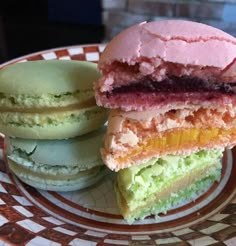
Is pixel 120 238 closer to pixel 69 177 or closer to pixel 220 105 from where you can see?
pixel 69 177

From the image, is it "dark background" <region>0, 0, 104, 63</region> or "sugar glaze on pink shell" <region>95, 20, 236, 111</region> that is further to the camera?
"dark background" <region>0, 0, 104, 63</region>

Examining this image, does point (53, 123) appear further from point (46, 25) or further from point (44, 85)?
point (46, 25)

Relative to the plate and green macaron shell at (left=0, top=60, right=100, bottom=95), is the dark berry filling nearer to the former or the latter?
green macaron shell at (left=0, top=60, right=100, bottom=95)

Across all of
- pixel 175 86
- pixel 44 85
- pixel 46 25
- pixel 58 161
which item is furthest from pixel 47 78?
pixel 46 25

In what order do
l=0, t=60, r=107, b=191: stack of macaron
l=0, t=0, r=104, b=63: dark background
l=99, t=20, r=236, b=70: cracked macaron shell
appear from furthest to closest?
l=0, t=0, r=104, b=63: dark background → l=0, t=60, r=107, b=191: stack of macaron → l=99, t=20, r=236, b=70: cracked macaron shell

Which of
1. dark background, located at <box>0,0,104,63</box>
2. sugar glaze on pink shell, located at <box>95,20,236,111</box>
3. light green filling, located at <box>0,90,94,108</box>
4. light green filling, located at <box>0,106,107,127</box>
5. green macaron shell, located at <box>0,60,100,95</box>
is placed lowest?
dark background, located at <box>0,0,104,63</box>

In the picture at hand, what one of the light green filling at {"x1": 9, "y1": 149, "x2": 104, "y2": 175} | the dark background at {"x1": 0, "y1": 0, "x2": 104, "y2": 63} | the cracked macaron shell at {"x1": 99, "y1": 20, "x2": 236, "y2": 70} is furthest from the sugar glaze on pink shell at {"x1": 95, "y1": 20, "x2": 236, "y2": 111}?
the dark background at {"x1": 0, "y1": 0, "x2": 104, "y2": 63}

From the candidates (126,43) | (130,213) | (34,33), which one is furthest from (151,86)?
(34,33)
